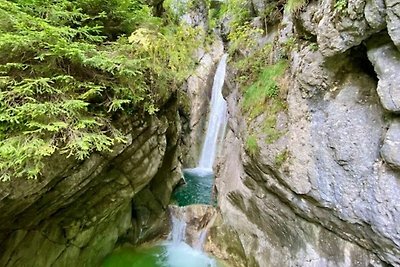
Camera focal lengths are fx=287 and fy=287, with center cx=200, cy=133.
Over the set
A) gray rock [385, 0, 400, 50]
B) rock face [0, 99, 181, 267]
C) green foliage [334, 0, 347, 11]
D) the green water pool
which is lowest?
the green water pool


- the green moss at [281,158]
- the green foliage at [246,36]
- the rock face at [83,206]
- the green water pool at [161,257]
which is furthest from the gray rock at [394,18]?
the green water pool at [161,257]

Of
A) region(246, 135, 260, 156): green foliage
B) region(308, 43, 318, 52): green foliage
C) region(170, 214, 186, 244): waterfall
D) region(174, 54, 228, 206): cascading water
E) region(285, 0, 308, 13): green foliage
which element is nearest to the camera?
region(308, 43, 318, 52): green foliage

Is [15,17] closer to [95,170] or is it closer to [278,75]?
[95,170]

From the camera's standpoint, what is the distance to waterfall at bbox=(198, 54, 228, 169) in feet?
45.6

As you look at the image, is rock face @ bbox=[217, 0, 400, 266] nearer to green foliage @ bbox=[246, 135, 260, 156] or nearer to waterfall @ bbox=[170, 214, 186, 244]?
green foliage @ bbox=[246, 135, 260, 156]

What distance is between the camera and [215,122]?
14.2 meters

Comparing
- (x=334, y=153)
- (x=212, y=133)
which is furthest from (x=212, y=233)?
(x=212, y=133)

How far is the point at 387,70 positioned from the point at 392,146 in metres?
0.97

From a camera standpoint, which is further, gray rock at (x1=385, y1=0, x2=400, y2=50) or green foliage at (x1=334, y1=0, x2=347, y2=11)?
green foliage at (x1=334, y1=0, x2=347, y2=11)

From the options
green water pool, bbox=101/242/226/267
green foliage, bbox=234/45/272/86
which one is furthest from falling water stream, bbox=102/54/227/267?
green foliage, bbox=234/45/272/86

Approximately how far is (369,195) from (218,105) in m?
10.6

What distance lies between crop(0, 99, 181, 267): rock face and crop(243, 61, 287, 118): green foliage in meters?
2.00

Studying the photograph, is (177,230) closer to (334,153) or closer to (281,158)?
→ (281,158)

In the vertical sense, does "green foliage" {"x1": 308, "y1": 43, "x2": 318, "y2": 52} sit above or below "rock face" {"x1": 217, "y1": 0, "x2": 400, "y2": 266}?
above
